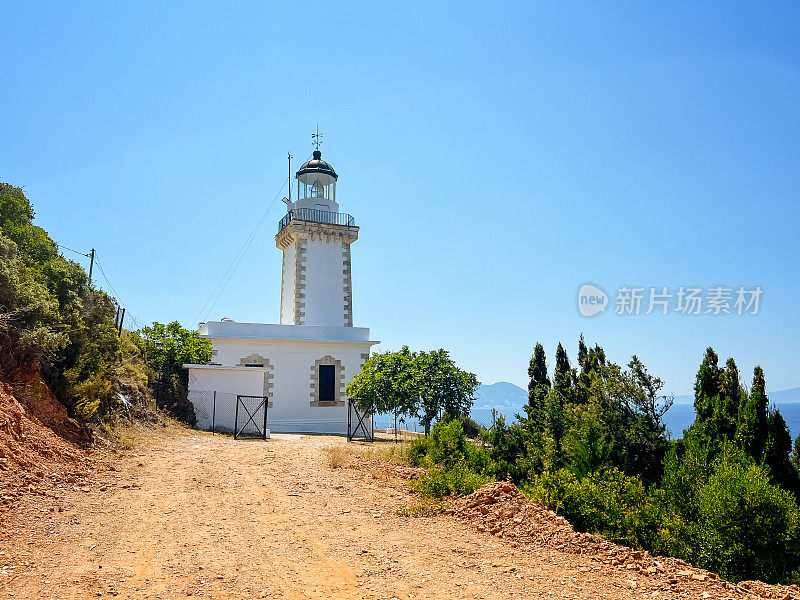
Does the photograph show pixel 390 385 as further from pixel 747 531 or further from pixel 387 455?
pixel 747 531

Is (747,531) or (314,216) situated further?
(314,216)

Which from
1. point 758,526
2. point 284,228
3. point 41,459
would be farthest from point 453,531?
point 284,228

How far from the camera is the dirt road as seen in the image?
5344 millimetres

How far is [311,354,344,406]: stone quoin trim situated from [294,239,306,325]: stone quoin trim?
2.41 meters

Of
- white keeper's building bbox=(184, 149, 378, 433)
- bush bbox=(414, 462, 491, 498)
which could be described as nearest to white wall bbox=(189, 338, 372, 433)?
white keeper's building bbox=(184, 149, 378, 433)

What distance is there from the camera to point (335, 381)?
79.4 feet

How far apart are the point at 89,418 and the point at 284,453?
4.54 meters

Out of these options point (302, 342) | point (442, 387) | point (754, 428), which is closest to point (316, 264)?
point (302, 342)

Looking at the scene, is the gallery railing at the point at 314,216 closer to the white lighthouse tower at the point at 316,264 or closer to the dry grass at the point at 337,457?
the white lighthouse tower at the point at 316,264

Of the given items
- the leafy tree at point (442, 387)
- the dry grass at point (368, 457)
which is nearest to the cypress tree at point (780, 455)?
the dry grass at point (368, 457)

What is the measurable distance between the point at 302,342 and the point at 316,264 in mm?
4337

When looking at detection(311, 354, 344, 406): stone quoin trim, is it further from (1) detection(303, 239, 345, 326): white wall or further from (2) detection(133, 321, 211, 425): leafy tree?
(2) detection(133, 321, 211, 425): leafy tree

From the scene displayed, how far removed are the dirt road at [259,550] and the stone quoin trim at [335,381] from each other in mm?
13581

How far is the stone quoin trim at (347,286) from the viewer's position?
2612cm
